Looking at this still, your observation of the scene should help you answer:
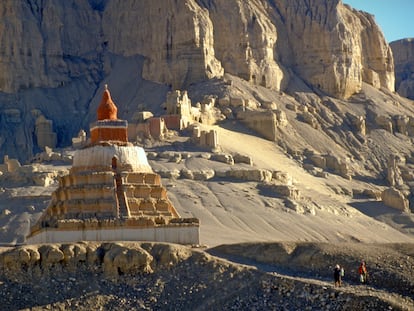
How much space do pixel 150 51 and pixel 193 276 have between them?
7700 centimetres

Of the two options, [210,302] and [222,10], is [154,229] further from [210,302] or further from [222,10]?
[222,10]

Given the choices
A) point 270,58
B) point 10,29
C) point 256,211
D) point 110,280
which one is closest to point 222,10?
point 270,58

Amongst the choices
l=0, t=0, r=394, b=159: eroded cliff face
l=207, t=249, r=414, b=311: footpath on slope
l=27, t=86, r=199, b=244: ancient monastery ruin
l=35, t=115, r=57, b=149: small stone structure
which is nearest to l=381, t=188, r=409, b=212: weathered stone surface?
l=0, t=0, r=394, b=159: eroded cliff face

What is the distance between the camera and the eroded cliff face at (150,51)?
4631 inches

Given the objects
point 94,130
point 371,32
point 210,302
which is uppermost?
point 371,32

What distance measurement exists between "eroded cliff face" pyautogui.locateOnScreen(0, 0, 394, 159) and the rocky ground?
66156 millimetres

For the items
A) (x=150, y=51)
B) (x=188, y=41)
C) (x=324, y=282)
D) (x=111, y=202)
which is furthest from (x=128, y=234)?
(x=150, y=51)

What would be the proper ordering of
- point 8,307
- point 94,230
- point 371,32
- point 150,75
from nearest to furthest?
point 8,307 → point 94,230 → point 150,75 → point 371,32

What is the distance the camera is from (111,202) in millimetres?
52406

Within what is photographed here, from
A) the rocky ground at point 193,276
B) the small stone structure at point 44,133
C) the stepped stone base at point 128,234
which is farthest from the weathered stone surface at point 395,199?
the rocky ground at point 193,276

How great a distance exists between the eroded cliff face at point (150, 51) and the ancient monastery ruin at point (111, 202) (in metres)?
58.3

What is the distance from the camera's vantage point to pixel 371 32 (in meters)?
139

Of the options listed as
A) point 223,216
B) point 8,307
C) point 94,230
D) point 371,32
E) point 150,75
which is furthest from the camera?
point 371,32

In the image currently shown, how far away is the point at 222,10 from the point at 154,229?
74293 millimetres
